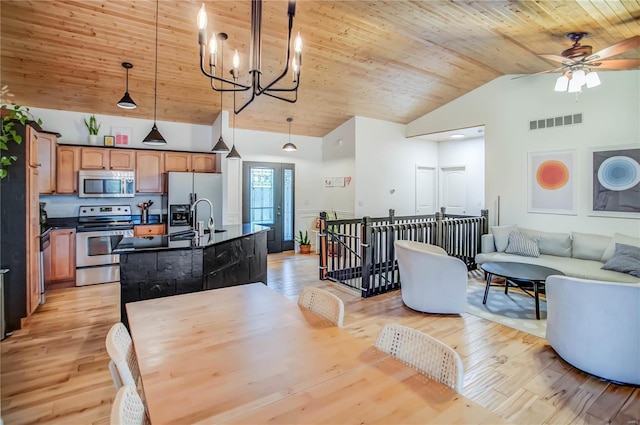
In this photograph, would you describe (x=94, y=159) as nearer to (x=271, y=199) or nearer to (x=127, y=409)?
(x=271, y=199)

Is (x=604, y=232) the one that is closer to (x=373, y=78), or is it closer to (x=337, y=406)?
(x=373, y=78)

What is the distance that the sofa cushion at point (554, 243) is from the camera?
4.96 meters

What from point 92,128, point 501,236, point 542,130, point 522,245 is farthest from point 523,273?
point 92,128

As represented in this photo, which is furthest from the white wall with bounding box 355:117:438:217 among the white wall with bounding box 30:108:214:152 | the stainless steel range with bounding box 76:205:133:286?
the stainless steel range with bounding box 76:205:133:286

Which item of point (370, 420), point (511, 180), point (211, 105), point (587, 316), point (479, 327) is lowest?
point (479, 327)

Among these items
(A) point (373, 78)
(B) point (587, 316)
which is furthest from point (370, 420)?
(A) point (373, 78)

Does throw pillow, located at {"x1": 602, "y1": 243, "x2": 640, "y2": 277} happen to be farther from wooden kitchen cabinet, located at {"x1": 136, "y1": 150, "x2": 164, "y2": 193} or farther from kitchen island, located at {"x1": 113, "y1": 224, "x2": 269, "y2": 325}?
wooden kitchen cabinet, located at {"x1": 136, "y1": 150, "x2": 164, "y2": 193}

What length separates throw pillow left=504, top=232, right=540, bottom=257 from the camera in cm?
500

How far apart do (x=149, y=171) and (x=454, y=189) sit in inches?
265

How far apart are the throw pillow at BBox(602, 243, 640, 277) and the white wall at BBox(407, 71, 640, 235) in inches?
27.9

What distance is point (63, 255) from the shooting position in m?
4.89

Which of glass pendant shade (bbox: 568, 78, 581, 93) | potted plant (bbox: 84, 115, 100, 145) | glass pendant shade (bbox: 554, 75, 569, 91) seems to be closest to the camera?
glass pendant shade (bbox: 568, 78, 581, 93)

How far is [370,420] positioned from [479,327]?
3066mm

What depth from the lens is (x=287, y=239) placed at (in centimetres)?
794
